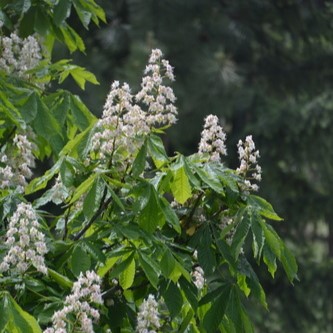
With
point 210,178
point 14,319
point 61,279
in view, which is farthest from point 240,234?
point 14,319

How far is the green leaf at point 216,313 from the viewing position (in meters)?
3.65

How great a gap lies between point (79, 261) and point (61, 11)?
157cm

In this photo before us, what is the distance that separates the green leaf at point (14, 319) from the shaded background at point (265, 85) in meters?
9.28

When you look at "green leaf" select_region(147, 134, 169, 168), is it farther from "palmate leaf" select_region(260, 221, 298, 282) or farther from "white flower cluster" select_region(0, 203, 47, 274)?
"white flower cluster" select_region(0, 203, 47, 274)

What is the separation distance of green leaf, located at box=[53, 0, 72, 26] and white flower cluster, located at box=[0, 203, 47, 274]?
1.61m

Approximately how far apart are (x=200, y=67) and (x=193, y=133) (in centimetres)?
81

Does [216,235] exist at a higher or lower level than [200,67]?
higher

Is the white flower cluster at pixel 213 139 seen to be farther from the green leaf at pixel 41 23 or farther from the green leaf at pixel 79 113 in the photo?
the green leaf at pixel 41 23

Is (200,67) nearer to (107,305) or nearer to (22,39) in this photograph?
(22,39)

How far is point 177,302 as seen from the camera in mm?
3596

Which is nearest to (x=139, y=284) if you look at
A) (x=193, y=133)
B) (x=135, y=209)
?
(x=135, y=209)

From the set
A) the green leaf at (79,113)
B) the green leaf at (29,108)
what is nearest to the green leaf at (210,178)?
the green leaf at (29,108)

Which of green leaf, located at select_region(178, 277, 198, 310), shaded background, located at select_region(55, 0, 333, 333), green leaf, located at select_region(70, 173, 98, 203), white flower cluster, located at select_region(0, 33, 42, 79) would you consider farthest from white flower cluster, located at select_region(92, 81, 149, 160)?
shaded background, located at select_region(55, 0, 333, 333)

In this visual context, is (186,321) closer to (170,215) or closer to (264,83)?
(170,215)
